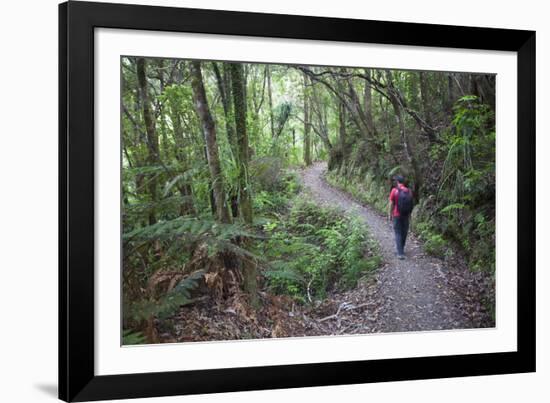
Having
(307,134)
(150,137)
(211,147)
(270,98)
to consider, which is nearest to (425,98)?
(307,134)

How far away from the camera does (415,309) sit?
5438mm

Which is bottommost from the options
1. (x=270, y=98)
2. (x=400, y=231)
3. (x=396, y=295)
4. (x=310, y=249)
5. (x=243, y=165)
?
(x=396, y=295)

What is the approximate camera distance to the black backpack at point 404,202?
5.52 metres

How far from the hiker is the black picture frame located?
2.95 feet

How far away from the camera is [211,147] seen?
16.7 ft

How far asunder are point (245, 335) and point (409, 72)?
2.38 metres

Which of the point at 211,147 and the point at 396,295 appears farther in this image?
the point at 396,295

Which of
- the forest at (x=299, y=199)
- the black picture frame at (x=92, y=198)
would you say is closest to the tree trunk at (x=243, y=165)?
the forest at (x=299, y=199)

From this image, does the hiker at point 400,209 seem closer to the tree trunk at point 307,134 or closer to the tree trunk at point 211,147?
the tree trunk at point 307,134

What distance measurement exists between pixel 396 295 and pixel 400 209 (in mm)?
683

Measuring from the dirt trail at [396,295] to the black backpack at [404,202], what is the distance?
171 mm

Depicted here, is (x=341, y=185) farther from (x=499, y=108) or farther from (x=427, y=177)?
(x=499, y=108)

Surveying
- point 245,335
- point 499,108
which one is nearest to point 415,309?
point 245,335

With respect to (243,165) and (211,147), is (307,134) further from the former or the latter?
(211,147)
